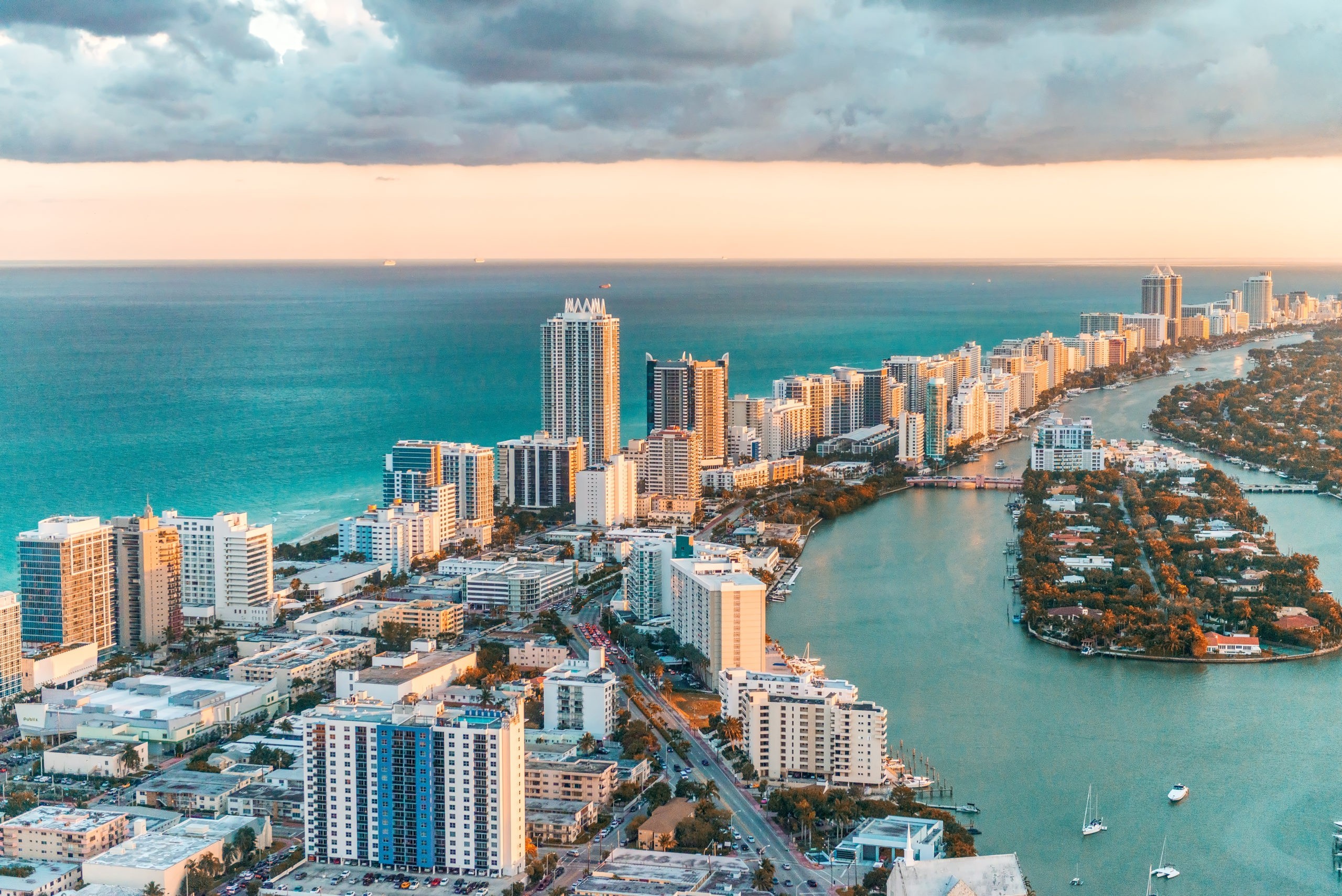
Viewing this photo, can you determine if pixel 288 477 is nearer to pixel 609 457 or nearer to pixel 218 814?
pixel 609 457

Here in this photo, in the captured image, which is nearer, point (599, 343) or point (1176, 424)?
point (599, 343)

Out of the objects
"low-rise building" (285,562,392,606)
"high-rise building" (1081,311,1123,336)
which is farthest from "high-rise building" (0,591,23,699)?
"high-rise building" (1081,311,1123,336)

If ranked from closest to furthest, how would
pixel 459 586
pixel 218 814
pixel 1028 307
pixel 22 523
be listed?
pixel 218 814, pixel 459 586, pixel 22 523, pixel 1028 307

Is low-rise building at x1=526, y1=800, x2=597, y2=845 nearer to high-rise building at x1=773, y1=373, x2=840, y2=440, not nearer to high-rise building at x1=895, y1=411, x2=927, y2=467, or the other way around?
high-rise building at x1=895, y1=411, x2=927, y2=467

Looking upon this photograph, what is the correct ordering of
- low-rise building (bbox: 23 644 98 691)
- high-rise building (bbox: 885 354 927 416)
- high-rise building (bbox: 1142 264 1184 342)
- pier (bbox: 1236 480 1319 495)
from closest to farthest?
low-rise building (bbox: 23 644 98 691) < pier (bbox: 1236 480 1319 495) < high-rise building (bbox: 885 354 927 416) < high-rise building (bbox: 1142 264 1184 342)

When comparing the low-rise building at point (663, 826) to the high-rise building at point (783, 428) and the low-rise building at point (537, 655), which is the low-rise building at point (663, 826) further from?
the high-rise building at point (783, 428)

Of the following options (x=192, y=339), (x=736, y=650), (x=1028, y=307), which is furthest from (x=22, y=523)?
(x=1028, y=307)
